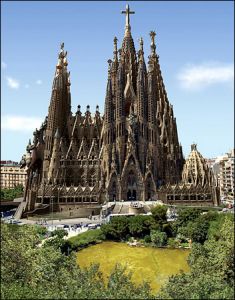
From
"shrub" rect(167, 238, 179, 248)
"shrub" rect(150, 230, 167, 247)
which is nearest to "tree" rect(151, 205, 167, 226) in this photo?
"shrub" rect(167, 238, 179, 248)

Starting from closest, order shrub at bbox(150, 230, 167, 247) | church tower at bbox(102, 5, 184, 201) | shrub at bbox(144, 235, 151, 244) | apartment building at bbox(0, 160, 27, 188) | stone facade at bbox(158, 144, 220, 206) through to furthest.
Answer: shrub at bbox(150, 230, 167, 247), shrub at bbox(144, 235, 151, 244), stone facade at bbox(158, 144, 220, 206), church tower at bbox(102, 5, 184, 201), apartment building at bbox(0, 160, 27, 188)

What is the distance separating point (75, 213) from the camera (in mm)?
64625

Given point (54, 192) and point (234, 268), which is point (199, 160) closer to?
point (54, 192)

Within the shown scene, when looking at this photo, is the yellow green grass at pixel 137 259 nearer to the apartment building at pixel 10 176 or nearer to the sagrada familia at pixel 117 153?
the sagrada familia at pixel 117 153

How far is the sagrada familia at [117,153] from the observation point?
71.7m

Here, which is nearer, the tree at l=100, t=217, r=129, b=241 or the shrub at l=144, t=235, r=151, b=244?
the shrub at l=144, t=235, r=151, b=244

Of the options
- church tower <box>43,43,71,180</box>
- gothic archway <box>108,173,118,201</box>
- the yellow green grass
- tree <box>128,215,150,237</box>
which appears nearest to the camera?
the yellow green grass

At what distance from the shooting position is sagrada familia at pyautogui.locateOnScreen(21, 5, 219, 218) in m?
71.7

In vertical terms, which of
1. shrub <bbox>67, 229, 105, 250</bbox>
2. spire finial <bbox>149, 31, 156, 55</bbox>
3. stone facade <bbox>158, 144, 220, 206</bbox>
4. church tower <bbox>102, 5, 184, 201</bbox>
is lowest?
shrub <bbox>67, 229, 105, 250</bbox>

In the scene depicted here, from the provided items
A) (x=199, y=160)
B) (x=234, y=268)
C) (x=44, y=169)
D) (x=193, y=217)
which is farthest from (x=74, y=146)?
(x=234, y=268)

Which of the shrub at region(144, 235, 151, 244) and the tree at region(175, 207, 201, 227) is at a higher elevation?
the tree at region(175, 207, 201, 227)

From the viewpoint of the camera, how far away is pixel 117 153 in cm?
7469

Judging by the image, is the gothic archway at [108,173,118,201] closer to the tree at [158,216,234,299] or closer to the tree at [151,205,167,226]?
the tree at [151,205,167,226]

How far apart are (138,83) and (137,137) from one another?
1271cm
